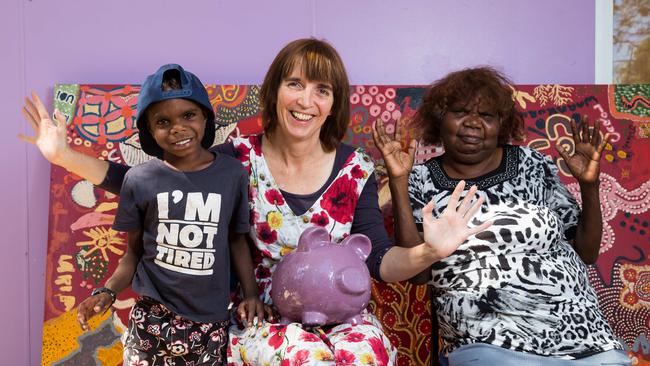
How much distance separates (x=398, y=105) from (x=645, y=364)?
60.9 inches

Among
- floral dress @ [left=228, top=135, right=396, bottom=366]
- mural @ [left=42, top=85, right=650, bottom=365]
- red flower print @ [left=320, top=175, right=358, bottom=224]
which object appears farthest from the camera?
mural @ [left=42, top=85, right=650, bottom=365]

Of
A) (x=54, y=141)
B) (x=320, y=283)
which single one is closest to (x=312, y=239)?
(x=320, y=283)

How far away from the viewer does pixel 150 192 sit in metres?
2.10

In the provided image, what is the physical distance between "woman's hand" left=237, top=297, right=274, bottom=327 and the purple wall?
116cm

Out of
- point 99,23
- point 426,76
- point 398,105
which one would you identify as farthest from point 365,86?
A: point 99,23

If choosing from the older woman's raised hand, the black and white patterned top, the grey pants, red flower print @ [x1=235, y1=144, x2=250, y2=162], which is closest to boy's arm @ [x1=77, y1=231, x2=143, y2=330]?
red flower print @ [x1=235, y1=144, x2=250, y2=162]

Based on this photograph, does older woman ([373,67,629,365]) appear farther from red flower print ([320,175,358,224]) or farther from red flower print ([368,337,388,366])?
red flower print ([368,337,388,366])

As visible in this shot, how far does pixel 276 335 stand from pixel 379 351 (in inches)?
12.7

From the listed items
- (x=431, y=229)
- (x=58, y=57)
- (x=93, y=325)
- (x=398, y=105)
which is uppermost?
(x=58, y=57)

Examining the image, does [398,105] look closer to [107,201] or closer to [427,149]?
[427,149]

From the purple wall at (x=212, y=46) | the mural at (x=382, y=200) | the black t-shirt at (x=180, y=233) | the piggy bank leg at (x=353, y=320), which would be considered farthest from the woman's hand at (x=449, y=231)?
the purple wall at (x=212, y=46)

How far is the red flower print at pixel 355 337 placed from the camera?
1980 millimetres

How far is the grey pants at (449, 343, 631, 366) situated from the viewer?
2.11 meters

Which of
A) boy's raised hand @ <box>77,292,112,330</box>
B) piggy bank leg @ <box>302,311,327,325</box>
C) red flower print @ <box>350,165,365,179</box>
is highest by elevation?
red flower print @ <box>350,165,365,179</box>
